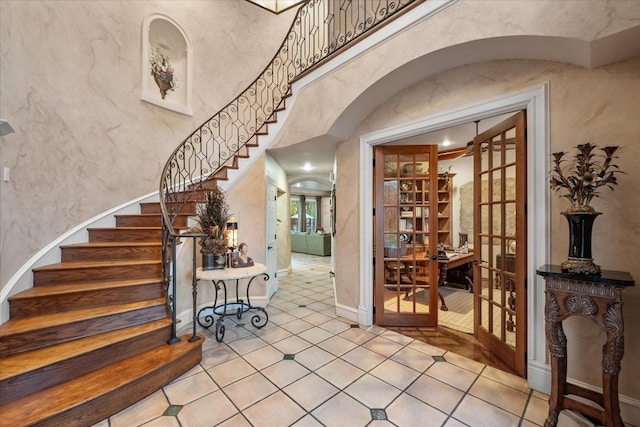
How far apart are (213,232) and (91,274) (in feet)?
4.16

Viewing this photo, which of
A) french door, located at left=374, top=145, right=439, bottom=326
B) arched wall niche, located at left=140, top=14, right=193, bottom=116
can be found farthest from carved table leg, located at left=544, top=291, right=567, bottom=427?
arched wall niche, located at left=140, top=14, right=193, bottom=116

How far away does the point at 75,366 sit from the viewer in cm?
189

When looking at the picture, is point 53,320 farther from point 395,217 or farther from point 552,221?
point 552,221

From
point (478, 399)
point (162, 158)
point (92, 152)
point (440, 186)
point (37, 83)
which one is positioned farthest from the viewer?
point (440, 186)

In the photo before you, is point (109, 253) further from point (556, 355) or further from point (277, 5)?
point (277, 5)

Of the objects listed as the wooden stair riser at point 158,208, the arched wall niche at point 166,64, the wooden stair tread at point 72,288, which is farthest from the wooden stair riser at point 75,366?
the arched wall niche at point 166,64

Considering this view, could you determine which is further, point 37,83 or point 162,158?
point 162,158

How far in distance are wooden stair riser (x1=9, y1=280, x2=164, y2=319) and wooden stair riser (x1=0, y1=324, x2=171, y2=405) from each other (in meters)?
0.48

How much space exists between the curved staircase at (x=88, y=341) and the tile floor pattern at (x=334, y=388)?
7.8 inches

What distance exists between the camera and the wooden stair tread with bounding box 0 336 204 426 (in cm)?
155

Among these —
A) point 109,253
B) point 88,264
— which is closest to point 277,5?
point 109,253

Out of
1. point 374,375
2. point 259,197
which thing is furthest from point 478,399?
point 259,197

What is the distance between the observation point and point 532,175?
6.91 ft

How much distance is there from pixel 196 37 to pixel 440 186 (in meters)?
5.89
